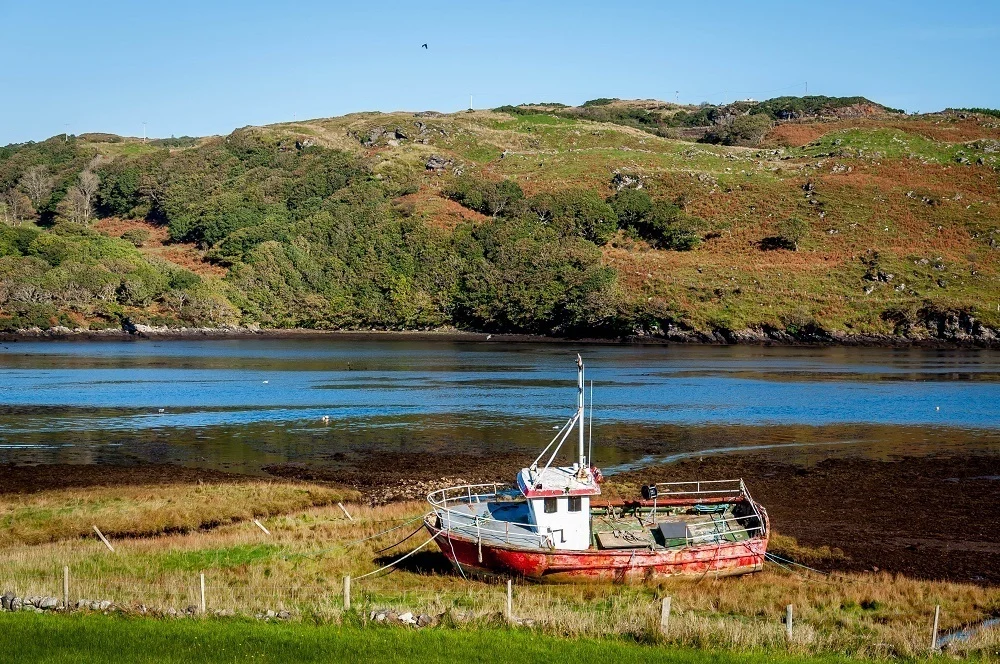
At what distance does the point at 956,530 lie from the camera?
38.3m

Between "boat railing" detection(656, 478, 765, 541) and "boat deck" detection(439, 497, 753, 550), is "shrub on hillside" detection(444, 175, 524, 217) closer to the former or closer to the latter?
"boat railing" detection(656, 478, 765, 541)

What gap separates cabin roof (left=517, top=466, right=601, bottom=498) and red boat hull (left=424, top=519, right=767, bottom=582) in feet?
5.65

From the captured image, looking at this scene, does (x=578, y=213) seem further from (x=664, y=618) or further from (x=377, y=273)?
(x=664, y=618)

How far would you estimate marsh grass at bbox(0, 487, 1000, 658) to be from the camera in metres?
22.9

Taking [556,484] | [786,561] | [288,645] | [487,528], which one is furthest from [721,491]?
[288,645]

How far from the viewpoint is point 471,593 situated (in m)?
27.3

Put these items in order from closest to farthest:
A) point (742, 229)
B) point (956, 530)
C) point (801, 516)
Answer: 1. point (956, 530)
2. point (801, 516)
3. point (742, 229)

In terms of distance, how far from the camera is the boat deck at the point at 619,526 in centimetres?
3033

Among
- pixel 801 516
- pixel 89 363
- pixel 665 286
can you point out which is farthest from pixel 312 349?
pixel 801 516

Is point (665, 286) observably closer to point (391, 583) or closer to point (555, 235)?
point (555, 235)

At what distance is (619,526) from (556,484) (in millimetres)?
4229

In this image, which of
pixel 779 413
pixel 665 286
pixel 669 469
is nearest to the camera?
pixel 669 469

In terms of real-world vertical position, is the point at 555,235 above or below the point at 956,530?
above

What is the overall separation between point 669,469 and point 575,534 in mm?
22367
